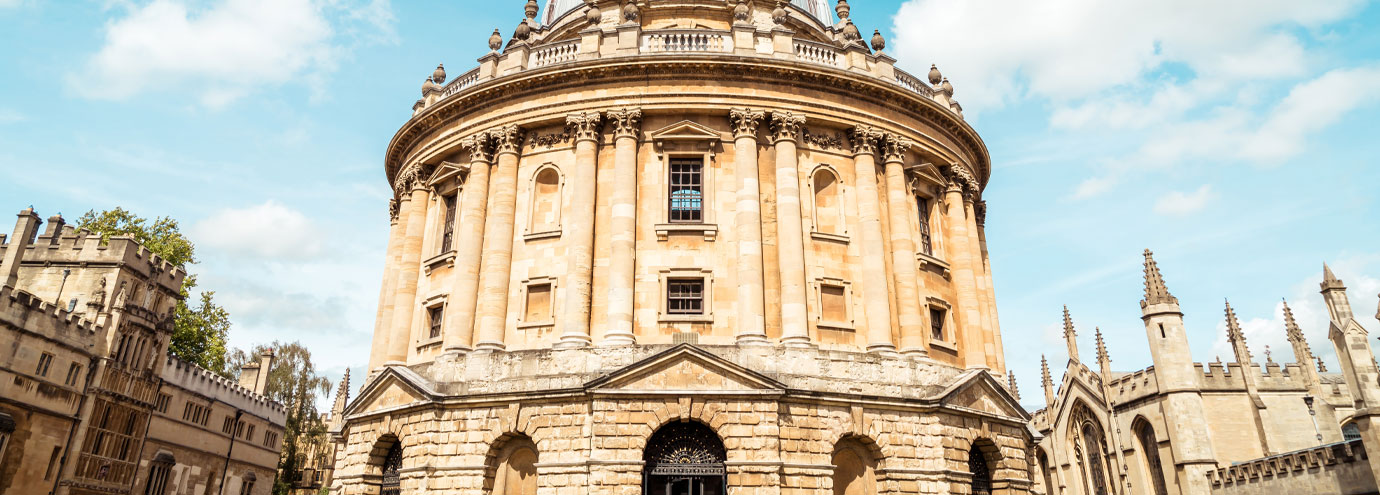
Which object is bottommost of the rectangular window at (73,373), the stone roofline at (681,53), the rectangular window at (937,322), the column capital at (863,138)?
the rectangular window at (73,373)

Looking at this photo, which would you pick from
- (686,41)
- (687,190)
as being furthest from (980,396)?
(686,41)

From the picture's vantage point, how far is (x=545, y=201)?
24.7 meters

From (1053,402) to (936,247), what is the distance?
28.2 metres

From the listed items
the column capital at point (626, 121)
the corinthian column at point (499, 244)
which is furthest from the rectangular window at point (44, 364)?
the column capital at point (626, 121)

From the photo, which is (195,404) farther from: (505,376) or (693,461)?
(693,461)

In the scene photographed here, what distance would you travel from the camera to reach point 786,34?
1012 inches

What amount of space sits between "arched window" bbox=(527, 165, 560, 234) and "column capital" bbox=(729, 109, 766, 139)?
5.63m

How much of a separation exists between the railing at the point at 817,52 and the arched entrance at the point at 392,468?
56.0 ft

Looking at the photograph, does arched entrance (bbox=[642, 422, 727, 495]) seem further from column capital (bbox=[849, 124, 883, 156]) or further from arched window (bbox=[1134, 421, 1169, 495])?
arched window (bbox=[1134, 421, 1169, 495])

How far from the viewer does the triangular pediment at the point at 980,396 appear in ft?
71.8

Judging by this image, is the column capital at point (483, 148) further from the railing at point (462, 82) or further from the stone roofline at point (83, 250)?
the stone roofline at point (83, 250)

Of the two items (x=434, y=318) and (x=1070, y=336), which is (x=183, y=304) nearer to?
(x=434, y=318)

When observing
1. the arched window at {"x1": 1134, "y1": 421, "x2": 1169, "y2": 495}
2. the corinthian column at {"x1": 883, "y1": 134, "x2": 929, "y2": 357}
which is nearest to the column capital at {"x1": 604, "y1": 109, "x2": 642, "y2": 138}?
the corinthian column at {"x1": 883, "y1": 134, "x2": 929, "y2": 357}

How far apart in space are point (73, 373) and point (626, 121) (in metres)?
25.0
